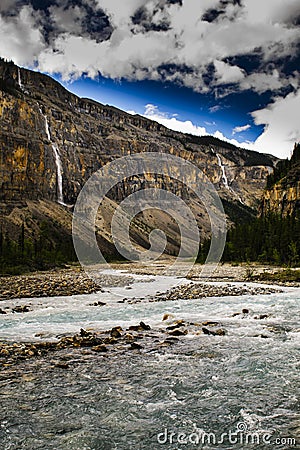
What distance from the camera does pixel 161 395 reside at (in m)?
7.42

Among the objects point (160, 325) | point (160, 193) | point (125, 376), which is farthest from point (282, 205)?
point (160, 193)

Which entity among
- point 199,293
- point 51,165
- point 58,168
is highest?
point 51,165

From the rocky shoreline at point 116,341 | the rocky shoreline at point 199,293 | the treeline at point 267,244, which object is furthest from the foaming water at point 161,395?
the treeline at point 267,244

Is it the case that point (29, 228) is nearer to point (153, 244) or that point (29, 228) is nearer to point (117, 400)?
point (153, 244)

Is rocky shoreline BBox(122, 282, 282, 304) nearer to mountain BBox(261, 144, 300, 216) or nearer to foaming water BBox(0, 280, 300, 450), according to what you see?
foaming water BBox(0, 280, 300, 450)

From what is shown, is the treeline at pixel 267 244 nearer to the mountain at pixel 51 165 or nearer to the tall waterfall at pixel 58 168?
the mountain at pixel 51 165

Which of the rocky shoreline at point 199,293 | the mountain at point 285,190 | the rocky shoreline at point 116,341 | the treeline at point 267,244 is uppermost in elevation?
the mountain at point 285,190

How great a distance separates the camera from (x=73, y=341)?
36.9 feet

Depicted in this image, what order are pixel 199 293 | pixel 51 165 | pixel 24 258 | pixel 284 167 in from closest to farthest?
pixel 199 293
pixel 24 258
pixel 284 167
pixel 51 165

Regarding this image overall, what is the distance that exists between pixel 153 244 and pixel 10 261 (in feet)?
290

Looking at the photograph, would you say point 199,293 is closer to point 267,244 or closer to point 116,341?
point 116,341

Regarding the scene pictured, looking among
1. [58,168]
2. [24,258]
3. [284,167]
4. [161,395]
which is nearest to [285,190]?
[284,167]

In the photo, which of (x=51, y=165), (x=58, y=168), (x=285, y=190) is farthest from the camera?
(x=58, y=168)

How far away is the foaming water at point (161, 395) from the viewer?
574cm
